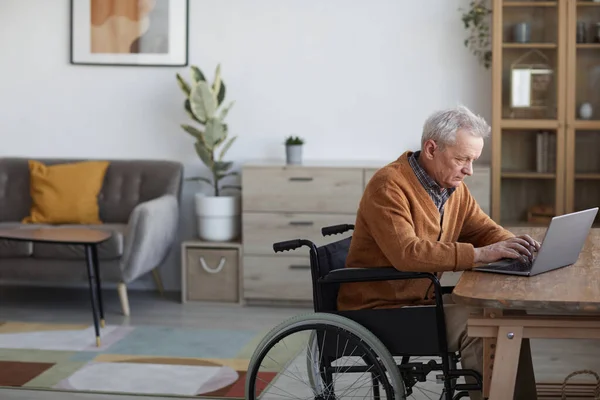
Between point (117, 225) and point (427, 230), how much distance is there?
297 cm

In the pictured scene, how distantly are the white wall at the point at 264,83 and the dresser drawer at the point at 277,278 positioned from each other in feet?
2.27

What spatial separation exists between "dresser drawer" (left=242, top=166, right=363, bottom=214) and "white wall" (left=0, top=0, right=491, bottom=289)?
1.42 ft

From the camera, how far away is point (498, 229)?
306cm

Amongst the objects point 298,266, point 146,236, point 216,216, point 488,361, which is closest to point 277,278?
point 298,266

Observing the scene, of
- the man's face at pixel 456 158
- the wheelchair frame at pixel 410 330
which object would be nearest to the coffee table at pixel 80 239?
the wheelchair frame at pixel 410 330

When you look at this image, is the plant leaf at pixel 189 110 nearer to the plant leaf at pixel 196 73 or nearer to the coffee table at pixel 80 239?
→ the plant leaf at pixel 196 73

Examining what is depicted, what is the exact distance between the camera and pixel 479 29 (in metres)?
5.41

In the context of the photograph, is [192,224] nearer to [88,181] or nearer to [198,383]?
[88,181]

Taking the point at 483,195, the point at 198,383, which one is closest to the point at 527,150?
the point at 483,195

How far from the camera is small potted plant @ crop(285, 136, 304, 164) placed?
544 cm

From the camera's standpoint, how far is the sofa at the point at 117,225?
514 centimetres

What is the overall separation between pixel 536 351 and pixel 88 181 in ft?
8.88

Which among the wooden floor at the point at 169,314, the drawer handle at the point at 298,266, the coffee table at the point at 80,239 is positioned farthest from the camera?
the drawer handle at the point at 298,266

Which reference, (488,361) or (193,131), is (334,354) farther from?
(193,131)
